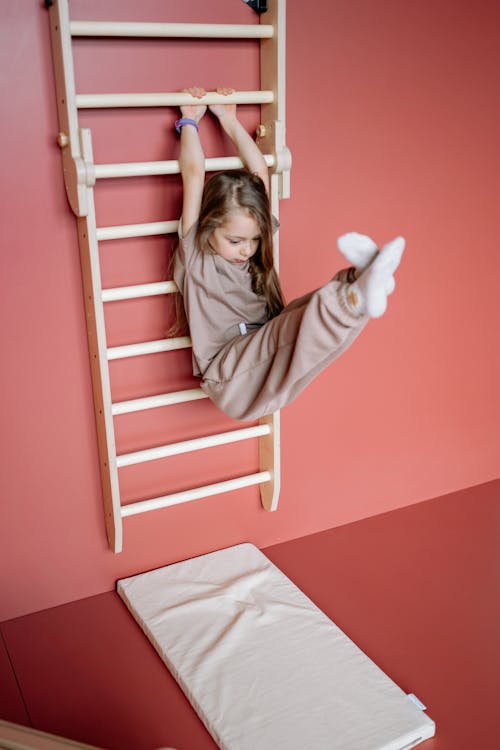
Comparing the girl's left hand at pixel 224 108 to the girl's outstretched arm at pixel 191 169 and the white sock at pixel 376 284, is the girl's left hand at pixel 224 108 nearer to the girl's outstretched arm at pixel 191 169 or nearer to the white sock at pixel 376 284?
the girl's outstretched arm at pixel 191 169

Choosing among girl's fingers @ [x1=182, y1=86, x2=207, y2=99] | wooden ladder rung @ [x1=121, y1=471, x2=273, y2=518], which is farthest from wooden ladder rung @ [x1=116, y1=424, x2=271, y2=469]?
girl's fingers @ [x1=182, y1=86, x2=207, y2=99]

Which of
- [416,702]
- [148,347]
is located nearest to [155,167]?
[148,347]

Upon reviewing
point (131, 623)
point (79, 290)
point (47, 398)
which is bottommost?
point (131, 623)

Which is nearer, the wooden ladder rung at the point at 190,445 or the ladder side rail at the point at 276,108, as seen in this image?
the ladder side rail at the point at 276,108

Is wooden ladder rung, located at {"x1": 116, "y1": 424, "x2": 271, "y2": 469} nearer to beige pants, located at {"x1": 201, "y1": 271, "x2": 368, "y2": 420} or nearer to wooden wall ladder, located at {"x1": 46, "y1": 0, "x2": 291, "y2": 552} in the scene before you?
wooden wall ladder, located at {"x1": 46, "y1": 0, "x2": 291, "y2": 552}

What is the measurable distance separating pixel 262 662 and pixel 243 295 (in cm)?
102

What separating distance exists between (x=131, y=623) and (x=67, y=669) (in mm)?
243

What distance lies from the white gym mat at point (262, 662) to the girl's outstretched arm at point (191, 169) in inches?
43.3

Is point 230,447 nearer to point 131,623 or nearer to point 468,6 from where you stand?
point 131,623

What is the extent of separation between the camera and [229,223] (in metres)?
1.94

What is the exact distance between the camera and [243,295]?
6.93ft

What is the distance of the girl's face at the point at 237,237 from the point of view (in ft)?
6.35

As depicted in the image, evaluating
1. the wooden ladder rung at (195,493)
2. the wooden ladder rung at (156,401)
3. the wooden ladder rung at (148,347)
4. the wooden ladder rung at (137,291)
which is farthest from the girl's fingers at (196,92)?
the wooden ladder rung at (195,493)

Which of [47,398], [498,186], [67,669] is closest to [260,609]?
[67,669]
